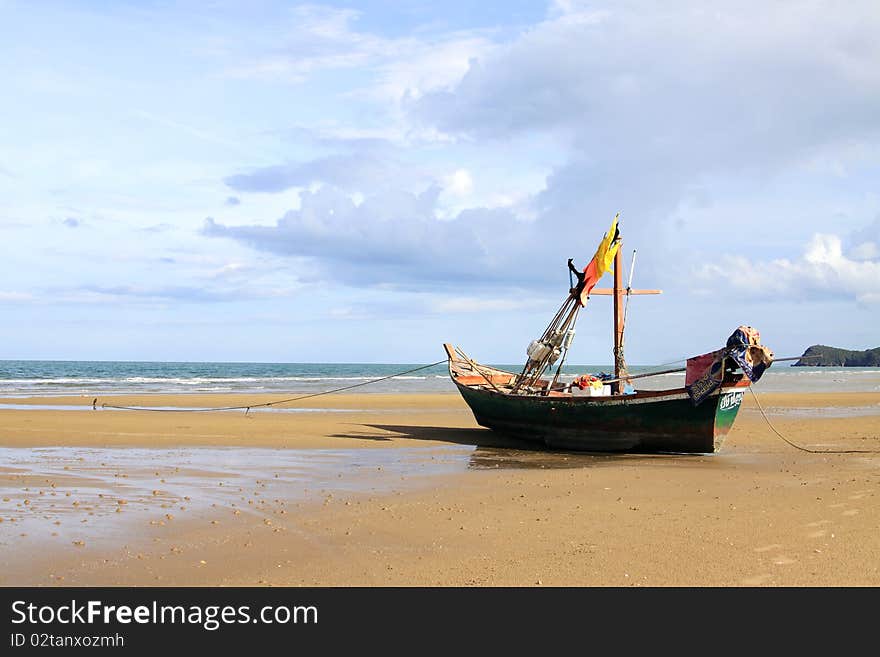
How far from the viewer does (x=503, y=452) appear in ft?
59.6

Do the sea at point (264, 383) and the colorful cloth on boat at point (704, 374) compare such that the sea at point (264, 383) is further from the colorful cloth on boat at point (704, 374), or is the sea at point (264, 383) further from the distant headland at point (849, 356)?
the distant headland at point (849, 356)

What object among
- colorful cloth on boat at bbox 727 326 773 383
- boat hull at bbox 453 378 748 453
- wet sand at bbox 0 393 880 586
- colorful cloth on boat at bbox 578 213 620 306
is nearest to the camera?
wet sand at bbox 0 393 880 586

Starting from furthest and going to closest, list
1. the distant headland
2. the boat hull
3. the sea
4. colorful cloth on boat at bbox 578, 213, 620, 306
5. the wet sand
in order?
the distant headland < the sea < colorful cloth on boat at bbox 578, 213, 620, 306 < the boat hull < the wet sand

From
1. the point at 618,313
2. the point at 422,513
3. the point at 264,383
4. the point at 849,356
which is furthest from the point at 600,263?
the point at 849,356

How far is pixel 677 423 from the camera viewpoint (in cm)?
1664

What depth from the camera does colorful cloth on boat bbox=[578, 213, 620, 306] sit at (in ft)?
67.6

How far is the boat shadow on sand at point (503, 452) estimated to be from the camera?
16.0 metres

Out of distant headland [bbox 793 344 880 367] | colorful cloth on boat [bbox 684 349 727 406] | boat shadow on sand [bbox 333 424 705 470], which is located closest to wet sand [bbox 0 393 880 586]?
boat shadow on sand [bbox 333 424 705 470]

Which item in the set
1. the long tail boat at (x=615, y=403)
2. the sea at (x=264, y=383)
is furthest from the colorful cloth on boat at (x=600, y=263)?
the sea at (x=264, y=383)

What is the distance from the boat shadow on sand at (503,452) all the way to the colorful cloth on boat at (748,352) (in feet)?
7.66

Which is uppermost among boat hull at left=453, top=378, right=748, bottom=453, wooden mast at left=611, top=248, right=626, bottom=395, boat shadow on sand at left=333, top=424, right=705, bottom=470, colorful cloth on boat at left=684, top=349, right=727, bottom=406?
wooden mast at left=611, top=248, right=626, bottom=395

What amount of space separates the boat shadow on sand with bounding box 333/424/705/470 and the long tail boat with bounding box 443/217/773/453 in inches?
12.2

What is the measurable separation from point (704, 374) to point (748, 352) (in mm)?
1021

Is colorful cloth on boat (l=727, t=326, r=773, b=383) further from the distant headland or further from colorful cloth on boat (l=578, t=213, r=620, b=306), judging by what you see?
the distant headland
